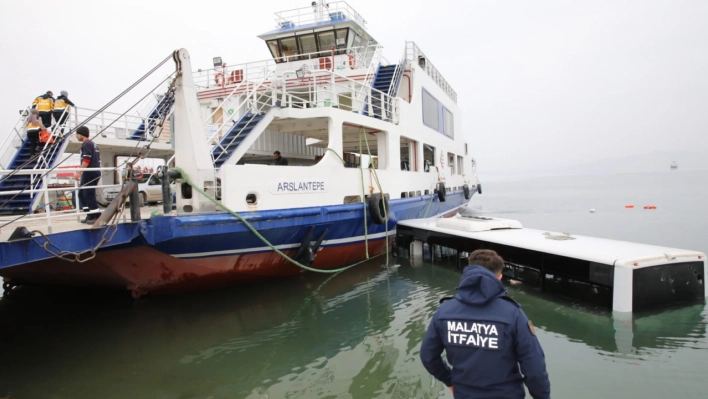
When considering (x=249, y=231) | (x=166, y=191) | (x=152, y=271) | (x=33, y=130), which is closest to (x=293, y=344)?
(x=249, y=231)

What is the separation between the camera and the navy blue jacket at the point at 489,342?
7.43 ft

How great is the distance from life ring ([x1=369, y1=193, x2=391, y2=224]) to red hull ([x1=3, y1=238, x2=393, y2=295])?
2.04m

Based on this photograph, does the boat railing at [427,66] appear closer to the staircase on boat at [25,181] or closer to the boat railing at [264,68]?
the boat railing at [264,68]

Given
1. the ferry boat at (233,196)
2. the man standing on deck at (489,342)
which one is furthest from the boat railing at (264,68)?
the man standing on deck at (489,342)

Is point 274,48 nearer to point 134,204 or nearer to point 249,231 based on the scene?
point 249,231

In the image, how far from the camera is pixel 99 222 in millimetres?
5582

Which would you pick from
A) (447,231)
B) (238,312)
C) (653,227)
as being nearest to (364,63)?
(447,231)

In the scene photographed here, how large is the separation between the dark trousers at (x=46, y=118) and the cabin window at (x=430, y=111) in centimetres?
986

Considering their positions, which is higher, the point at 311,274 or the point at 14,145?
the point at 14,145

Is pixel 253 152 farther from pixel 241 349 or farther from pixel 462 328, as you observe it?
pixel 462 328

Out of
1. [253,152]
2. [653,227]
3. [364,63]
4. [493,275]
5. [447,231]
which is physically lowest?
[653,227]

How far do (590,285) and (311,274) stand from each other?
5122 millimetres

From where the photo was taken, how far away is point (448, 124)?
57.7 ft

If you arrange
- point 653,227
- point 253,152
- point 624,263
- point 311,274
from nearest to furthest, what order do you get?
point 624,263 → point 311,274 → point 253,152 → point 653,227
